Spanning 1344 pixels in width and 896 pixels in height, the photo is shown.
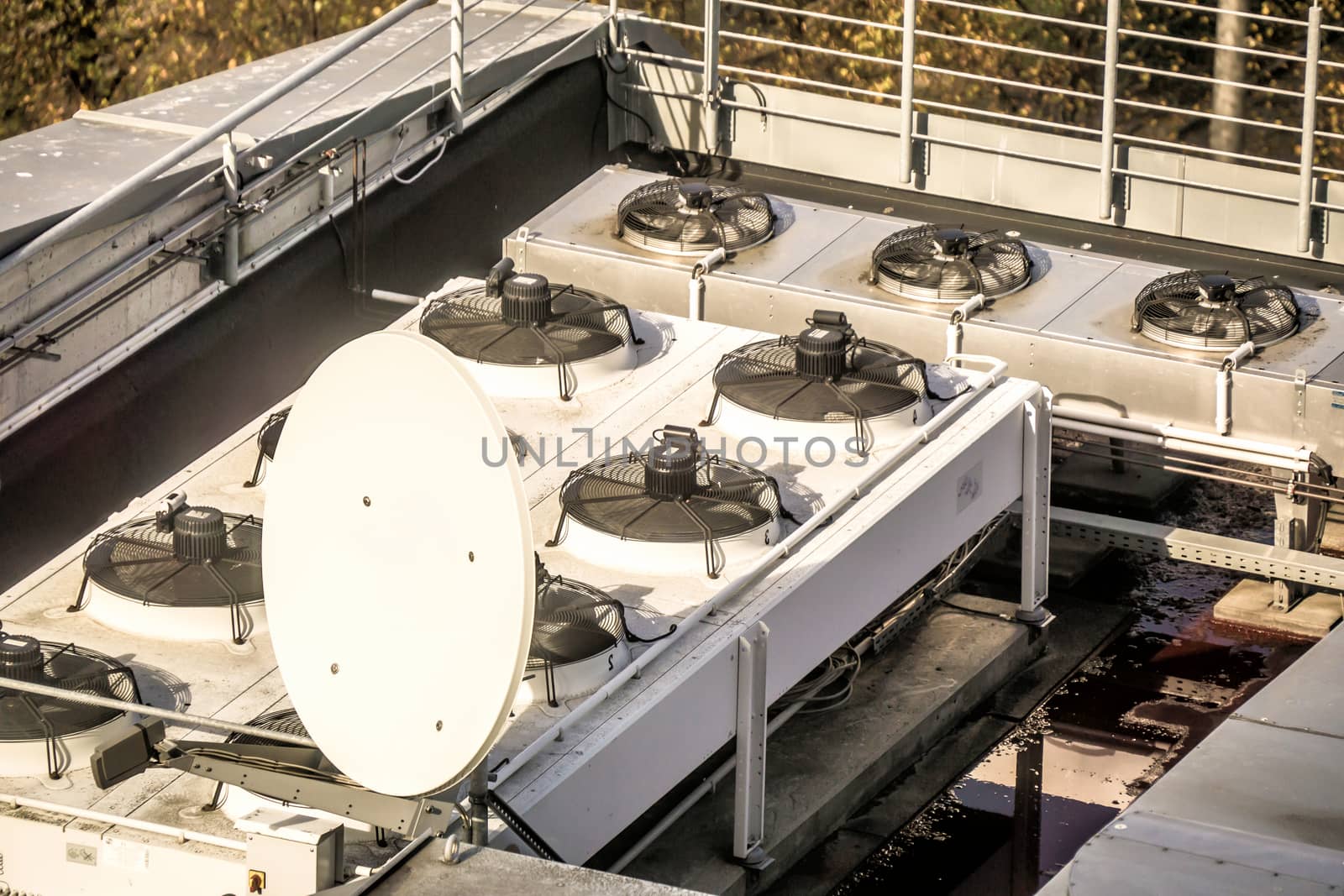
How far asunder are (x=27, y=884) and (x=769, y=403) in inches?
178

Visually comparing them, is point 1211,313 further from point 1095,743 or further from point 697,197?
point 697,197

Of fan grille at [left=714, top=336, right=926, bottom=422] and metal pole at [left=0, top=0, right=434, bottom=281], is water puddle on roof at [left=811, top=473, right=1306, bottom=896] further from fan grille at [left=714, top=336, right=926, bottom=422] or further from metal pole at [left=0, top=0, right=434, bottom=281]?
metal pole at [left=0, top=0, right=434, bottom=281]

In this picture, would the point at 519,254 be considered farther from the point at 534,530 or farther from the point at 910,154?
the point at 534,530

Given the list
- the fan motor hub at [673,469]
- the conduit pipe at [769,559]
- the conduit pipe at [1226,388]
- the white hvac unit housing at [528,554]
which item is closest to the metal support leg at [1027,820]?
the white hvac unit housing at [528,554]

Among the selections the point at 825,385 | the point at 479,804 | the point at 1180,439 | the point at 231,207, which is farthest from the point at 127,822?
the point at 1180,439

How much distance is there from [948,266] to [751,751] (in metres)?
4.64

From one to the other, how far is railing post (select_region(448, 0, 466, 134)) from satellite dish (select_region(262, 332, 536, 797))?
7452 mm

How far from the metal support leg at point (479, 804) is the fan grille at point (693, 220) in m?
Answer: 6.88

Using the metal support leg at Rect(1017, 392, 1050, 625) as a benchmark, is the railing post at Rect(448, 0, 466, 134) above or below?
above

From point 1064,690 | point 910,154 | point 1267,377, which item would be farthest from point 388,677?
point 910,154

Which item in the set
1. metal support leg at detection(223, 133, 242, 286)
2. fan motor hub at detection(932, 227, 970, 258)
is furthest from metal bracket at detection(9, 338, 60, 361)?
fan motor hub at detection(932, 227, 970, 258)

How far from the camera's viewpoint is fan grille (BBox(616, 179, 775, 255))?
1484 centimetres

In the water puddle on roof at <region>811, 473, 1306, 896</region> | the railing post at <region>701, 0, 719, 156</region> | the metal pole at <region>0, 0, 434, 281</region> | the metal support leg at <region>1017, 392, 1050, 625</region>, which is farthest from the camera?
the railing post at <region>701, 0, 719, 156</region>

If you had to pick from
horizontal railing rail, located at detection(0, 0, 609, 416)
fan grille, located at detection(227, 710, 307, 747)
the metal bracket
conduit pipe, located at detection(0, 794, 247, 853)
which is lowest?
conduit pipe, located at detection(0, 794, 247, 853)
